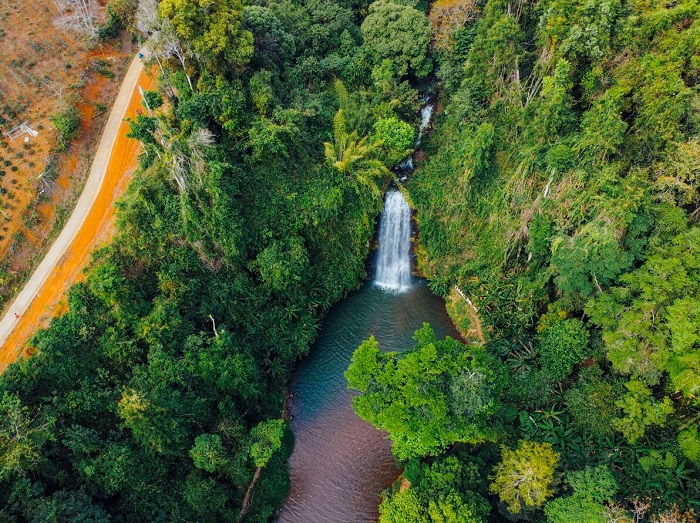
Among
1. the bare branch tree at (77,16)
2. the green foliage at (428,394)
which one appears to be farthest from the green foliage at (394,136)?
the bare branch tree at (77,16)

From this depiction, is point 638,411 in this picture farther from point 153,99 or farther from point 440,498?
point 153,99

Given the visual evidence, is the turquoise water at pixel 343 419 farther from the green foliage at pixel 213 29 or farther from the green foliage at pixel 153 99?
the green foliage at pixel 213 29

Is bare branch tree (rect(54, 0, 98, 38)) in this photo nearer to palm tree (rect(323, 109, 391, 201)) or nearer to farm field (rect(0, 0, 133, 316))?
farm field (rect(0, 0, 133, 316))

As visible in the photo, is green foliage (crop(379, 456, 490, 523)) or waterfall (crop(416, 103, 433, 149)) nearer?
green foliage (crop(379, 456, 490, 523))

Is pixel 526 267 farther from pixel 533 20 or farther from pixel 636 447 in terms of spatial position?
pixel 533 20

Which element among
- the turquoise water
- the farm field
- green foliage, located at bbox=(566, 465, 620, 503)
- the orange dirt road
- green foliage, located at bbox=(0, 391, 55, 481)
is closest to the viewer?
green foliage, located at bbox=(0, 391, 55, 481)

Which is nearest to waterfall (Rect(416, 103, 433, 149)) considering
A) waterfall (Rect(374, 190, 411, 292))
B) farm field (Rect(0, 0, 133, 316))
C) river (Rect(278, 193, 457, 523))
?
waterfall (Rect(374, 190, 411, 292))
